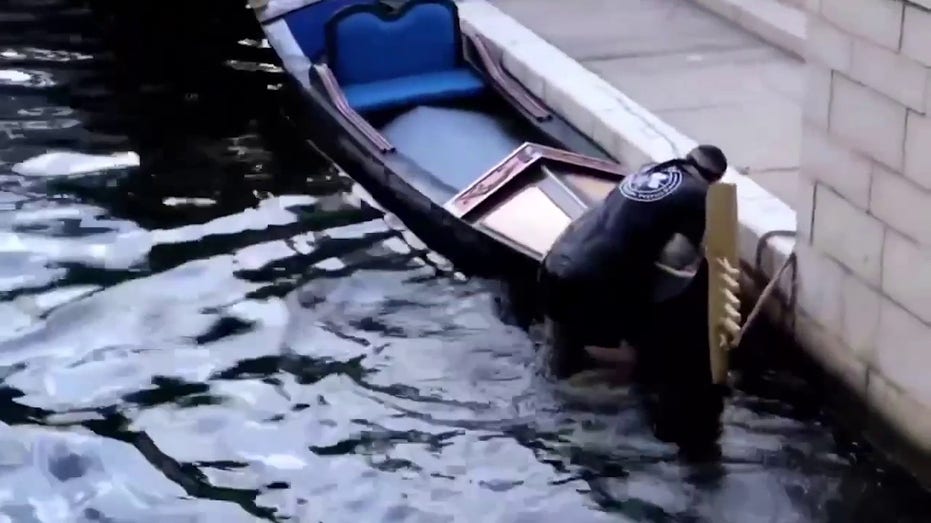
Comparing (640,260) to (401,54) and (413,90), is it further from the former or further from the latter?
(401,54)

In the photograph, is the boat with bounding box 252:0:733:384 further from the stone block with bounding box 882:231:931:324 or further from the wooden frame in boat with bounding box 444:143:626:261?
the stone block with bounding box 882:231:931:324

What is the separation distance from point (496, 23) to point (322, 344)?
2.89 metres

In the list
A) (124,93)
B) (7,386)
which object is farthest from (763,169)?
(124,93)

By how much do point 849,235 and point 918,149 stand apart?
412 mm

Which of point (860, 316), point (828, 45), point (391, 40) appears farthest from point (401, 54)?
point (860, 316)

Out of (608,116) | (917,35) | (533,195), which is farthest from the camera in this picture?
(608,116)

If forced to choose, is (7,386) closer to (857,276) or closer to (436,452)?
(436,452)

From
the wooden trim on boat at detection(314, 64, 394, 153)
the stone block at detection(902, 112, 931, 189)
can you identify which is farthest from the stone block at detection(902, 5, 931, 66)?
the wooden trim on boat at detection(314, 64, 394, 153)

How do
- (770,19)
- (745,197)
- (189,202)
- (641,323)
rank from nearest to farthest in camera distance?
(641,323) < (745,197) < (189,202) < (770,19)

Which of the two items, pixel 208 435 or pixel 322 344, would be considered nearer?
pixel 208 435

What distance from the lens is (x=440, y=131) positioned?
5375 millimetres

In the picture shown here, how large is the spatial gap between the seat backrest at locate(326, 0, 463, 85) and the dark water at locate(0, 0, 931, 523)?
451 millimetres

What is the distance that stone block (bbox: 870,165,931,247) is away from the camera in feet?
10.8

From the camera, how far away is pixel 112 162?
5855 millimetres
